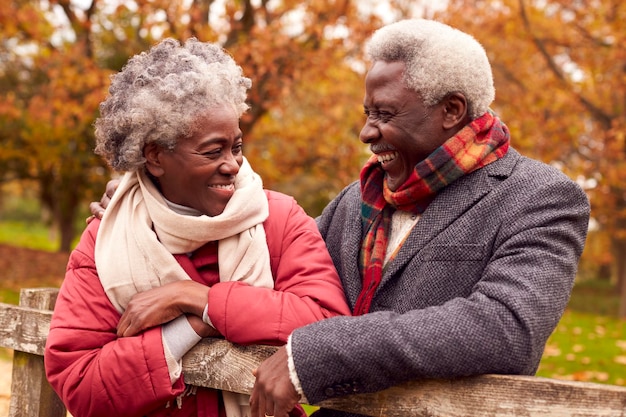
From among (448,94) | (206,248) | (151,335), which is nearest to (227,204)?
(206,248)

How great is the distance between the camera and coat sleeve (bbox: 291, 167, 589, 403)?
1.86m

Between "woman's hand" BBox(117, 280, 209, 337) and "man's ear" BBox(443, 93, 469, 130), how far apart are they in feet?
3.25

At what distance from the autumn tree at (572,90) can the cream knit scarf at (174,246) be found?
30.1ft

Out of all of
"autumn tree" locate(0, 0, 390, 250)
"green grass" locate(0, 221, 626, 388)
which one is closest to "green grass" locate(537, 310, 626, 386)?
"green grass" locate(0, 221, 626, 388)

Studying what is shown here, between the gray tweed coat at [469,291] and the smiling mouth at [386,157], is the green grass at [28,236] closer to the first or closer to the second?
the smiling mouth at [386,157]

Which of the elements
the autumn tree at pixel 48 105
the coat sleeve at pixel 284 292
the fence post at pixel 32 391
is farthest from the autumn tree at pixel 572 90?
the fence post at pixel 32 391

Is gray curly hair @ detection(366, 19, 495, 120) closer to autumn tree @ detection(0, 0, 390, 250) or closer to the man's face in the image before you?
the man's face

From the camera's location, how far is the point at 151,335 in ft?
7.06

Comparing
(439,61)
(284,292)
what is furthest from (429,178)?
(284,292)

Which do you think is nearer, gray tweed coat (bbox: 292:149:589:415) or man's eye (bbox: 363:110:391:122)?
gray tweed coat (bbox: 292:149:589:415)

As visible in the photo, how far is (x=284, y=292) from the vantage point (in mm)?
2213

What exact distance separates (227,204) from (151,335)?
469 millimetres

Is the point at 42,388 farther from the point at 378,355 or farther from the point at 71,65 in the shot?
the point at 71,65

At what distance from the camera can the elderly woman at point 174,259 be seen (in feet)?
6.95
